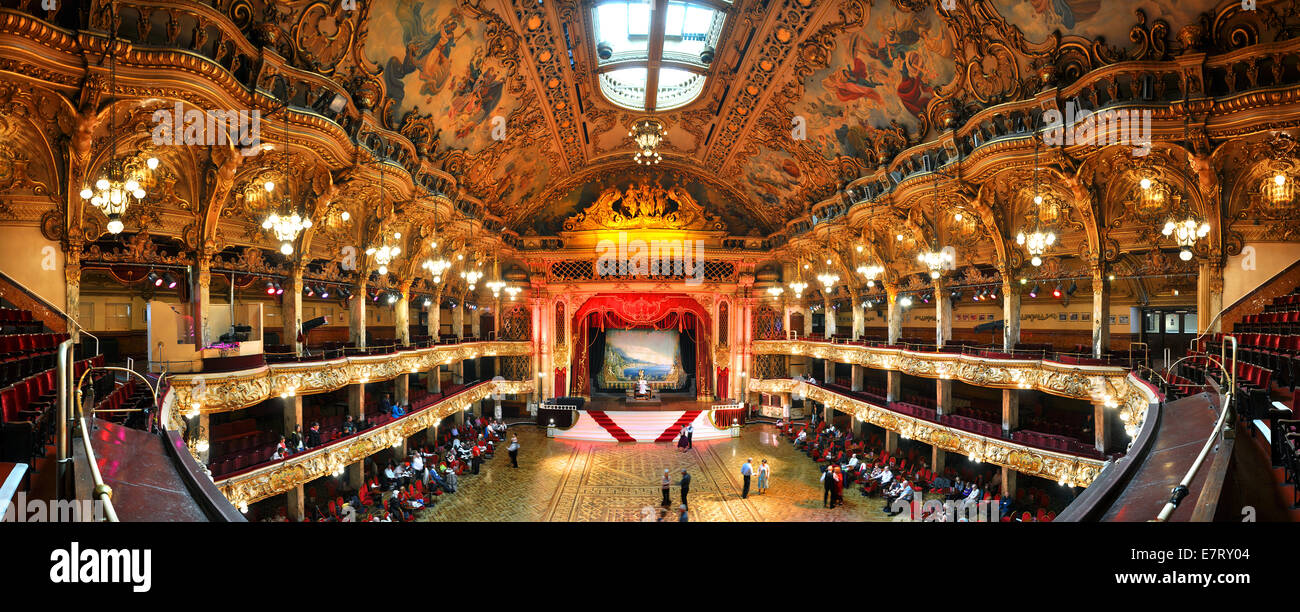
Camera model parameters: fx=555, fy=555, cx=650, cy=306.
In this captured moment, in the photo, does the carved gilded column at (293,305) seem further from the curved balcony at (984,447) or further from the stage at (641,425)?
the curved balcony at (984,447)

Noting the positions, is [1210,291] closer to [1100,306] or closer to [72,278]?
[1100,306]

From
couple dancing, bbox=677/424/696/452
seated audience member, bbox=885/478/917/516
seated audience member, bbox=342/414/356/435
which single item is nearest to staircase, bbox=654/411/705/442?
couple dancing, bbox=677/424/696/452

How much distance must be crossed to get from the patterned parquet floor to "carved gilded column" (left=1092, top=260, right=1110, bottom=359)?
602 cm

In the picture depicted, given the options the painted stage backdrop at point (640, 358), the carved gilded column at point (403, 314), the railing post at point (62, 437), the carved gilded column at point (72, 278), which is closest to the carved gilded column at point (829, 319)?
the painted stage backdrop at point (640, 358)

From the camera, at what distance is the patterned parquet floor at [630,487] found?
13.5 m

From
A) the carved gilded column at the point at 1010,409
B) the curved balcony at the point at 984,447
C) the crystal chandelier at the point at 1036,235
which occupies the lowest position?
the curved balcony at the point at 984,447

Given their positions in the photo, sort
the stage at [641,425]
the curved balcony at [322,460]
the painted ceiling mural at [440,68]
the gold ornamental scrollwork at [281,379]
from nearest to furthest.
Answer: the gold ornamental scrollwork at [281,379], the curved balcony at [322,460], the painted ceiling mural at [440,68], the stage at [641,425]

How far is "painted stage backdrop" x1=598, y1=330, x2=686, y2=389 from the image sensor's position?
27.4m

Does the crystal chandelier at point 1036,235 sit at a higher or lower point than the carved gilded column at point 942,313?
higher

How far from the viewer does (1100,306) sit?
1194 centimetres

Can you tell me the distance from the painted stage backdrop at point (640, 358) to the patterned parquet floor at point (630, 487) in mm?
6185
